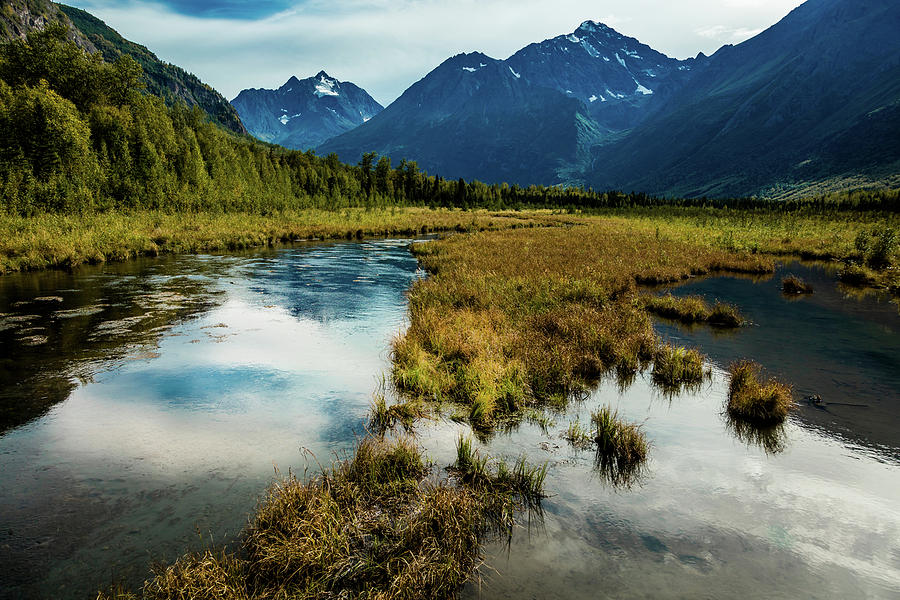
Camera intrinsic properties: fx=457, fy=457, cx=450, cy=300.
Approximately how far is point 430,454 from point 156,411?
612 cm

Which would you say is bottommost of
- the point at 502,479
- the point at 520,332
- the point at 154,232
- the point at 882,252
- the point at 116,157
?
the point at 502,479

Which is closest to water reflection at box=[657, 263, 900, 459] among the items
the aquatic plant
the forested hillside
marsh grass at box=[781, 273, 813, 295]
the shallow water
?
marsh grass at box=[781, 273, 813, 295]

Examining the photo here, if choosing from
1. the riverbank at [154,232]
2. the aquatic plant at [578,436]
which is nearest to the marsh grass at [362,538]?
the aquatic plant at [578,436]

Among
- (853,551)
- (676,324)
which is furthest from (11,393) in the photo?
(676,324)

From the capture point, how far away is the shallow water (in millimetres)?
5852

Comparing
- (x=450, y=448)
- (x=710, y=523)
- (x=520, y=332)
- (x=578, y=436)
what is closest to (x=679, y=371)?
(x=520, y=332)

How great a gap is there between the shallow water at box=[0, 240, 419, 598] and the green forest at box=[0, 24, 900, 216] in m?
26.8

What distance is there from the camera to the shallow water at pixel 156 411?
585 cm

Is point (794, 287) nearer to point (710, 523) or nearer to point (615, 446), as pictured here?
point (615, 446)

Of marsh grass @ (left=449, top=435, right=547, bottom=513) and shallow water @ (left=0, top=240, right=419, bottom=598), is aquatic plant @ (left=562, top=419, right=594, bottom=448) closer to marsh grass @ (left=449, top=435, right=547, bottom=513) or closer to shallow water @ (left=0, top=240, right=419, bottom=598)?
marsh grass @ (left=449, top=435, right=547, bottom=513)

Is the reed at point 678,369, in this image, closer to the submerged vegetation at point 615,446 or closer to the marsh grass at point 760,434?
the marsh grass at point 760,434

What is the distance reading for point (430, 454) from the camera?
26.7 feet

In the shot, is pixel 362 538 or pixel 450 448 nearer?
pixel 362 538

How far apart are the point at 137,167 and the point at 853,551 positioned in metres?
65.6
